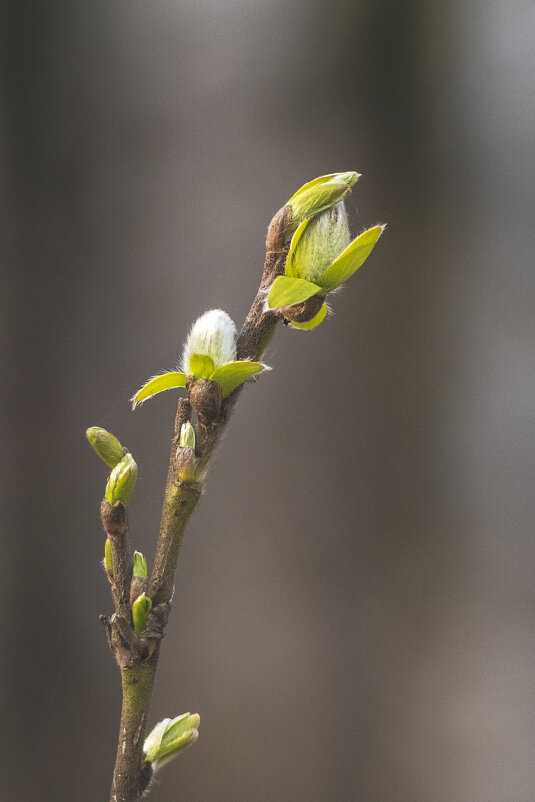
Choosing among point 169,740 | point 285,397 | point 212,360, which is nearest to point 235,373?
point 212,360

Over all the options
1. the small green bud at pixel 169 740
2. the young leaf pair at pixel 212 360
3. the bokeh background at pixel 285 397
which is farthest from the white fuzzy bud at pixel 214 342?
the bokeh background at pixel 285 397

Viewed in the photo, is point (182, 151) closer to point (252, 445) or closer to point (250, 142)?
point (250, 142)

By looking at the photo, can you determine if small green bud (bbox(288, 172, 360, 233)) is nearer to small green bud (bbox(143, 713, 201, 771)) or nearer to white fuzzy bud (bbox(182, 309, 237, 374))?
white fuzzy bud (bbox(182, 309, 237, 374))

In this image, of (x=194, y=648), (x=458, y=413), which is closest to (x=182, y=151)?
(x=458, y=413)

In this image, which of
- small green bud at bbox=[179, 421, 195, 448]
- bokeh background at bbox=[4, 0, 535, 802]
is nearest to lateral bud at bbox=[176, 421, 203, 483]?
small green bud at bbox=[179, 421, 195, 448]

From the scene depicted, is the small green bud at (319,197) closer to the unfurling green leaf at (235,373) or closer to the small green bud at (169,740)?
the unfurling green leaf at (235,373)
